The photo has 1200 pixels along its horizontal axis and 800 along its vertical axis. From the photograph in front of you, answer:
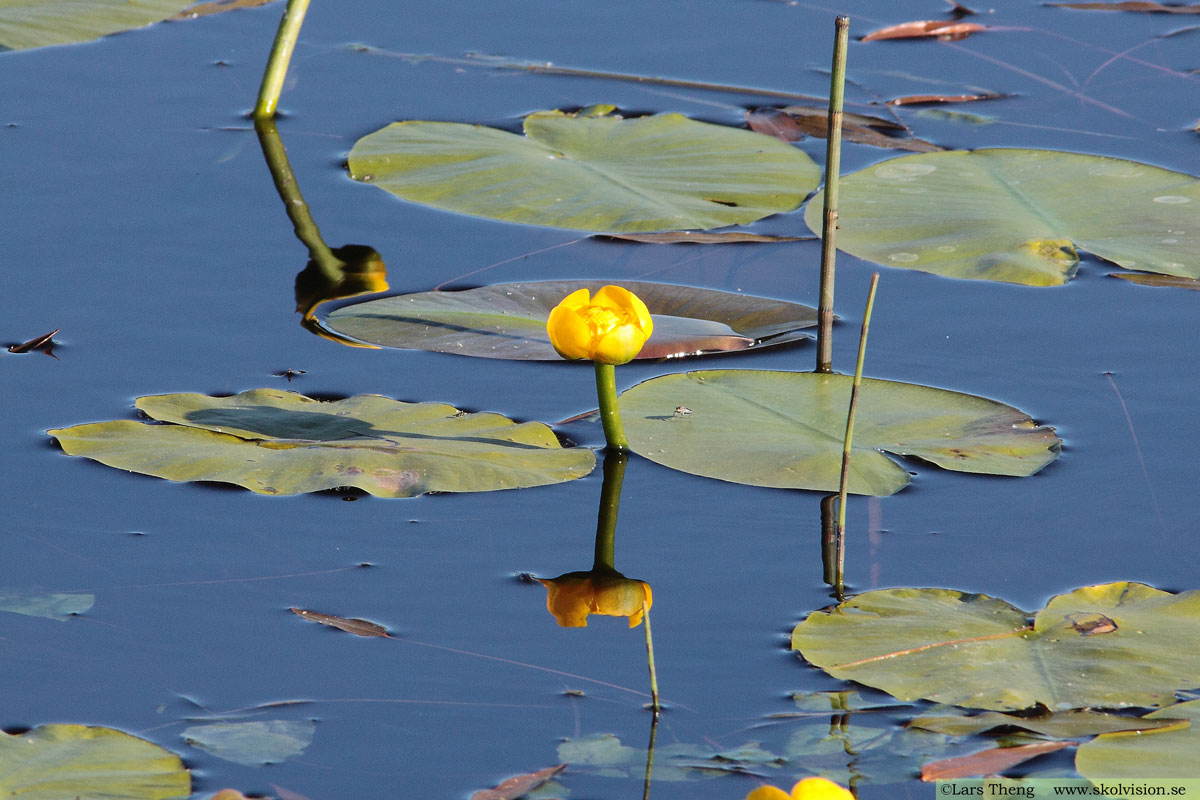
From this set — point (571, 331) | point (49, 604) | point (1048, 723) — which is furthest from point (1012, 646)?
point (49, 604)

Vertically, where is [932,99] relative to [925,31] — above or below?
below

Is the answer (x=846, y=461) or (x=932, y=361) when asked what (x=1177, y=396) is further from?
(x=846, y=461)

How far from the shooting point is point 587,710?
1.79 m

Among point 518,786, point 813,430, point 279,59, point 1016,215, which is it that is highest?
point 279,59

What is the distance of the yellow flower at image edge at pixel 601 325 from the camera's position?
2213mm

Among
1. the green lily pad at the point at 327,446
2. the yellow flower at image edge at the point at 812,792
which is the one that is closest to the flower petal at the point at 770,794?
the yellow flower at image edge at the point at 812,792

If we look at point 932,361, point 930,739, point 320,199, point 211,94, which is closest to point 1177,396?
point 932,361

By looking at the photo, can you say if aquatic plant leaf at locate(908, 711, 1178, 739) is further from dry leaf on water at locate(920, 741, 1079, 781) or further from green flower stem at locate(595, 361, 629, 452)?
green flower stem at locate(595, 361, 629, 452)

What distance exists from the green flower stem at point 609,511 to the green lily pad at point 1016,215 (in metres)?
1.01

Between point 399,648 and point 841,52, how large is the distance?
1.41m

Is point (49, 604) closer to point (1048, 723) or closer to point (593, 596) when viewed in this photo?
point (593, 596)

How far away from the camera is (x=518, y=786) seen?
1650 millimetres

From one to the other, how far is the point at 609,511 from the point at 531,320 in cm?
63

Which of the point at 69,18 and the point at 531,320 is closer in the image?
the point at 531,320
